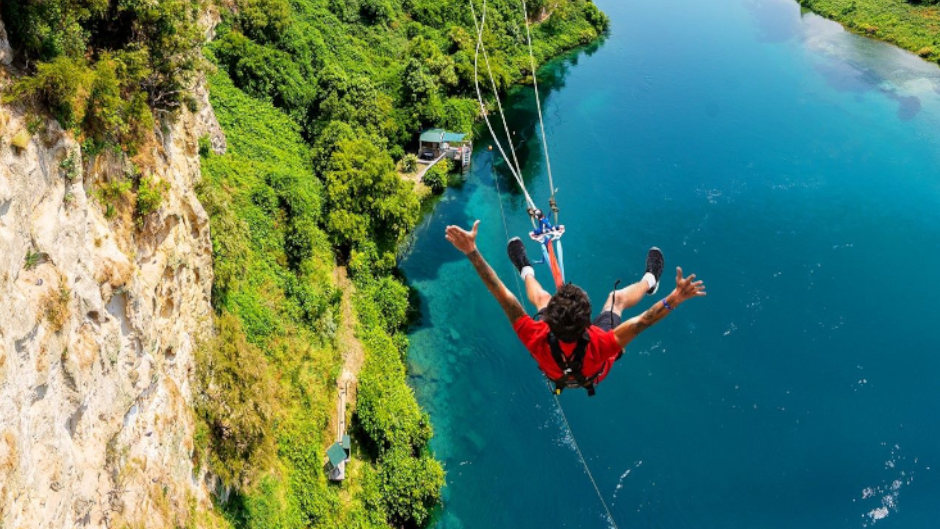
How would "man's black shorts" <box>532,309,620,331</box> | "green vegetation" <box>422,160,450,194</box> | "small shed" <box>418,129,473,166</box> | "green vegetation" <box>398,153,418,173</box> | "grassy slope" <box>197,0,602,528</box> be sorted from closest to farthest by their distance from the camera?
"man's black shorts" <box>532,309,620,331</box>
"grassy slope" <box>197,0,602,528</box>
"green vegetation" <box>422,160,450,194</box>
"green vegetation" <box>398,153,418,173</box>
"small shed" <box>418,129,473,166</box>

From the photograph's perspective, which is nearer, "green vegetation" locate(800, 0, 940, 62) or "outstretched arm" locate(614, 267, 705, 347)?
"outstretched arm" locate(614, 267, 705, 347)

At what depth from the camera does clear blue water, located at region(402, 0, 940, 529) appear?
74.3 feet

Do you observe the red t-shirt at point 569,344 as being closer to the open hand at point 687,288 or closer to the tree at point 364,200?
the open hand at point 687,288

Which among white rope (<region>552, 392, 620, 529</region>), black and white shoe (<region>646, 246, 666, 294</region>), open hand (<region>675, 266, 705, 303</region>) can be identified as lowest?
white rope (<region>552, 392, 620, 529</region>)

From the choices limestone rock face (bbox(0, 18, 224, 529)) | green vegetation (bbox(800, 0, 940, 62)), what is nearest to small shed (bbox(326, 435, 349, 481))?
limestone rock face (bbox(0, 18, 224, 529))

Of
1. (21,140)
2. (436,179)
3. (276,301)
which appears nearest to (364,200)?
(436,179)

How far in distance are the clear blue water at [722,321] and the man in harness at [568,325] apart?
1572 centimetres

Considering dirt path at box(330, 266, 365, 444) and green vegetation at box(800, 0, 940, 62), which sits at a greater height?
dirt path at box(330, 266, 365, 444)

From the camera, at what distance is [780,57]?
50.1 meters

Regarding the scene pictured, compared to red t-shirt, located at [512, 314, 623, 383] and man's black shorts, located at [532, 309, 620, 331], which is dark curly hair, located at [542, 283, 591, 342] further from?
man's black shorts, located at [532, 309, 620, 331]

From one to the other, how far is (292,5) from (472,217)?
51.5 ft

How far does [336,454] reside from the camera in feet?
64.4

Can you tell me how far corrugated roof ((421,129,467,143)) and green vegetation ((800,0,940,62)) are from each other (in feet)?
133

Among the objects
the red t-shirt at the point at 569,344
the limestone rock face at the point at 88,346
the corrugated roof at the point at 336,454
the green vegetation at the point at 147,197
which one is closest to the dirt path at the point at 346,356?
the corrugated roof at the point at 336,454
